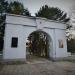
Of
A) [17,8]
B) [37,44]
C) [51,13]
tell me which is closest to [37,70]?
[37,44]

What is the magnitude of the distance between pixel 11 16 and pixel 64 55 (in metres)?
7.41

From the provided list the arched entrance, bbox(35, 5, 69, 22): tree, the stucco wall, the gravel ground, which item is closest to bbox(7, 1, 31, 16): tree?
bbox(35, 5, 69, 22): tree

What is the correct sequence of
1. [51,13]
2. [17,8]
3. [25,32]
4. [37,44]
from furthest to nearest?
[51,13]
[37,44]
[17,8]
[25,32]

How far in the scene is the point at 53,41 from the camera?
1344 centimetres

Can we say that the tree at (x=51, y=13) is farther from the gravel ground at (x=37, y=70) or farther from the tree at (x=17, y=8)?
the gravel ground at (x=37, y=70)

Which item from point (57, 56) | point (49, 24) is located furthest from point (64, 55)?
point (49, 24)

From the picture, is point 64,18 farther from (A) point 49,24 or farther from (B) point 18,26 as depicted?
(B) point 18,26

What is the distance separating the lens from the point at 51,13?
20000mm

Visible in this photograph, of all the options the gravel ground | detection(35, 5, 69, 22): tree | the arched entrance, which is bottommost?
the gravel ground

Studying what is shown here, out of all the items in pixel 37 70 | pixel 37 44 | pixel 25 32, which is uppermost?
pixel 25 32

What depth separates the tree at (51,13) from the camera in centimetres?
1941

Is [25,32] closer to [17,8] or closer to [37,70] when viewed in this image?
[37,70]

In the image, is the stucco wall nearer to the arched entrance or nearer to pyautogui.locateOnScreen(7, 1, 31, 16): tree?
the arched entrance

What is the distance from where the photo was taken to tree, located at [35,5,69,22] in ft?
63.7
